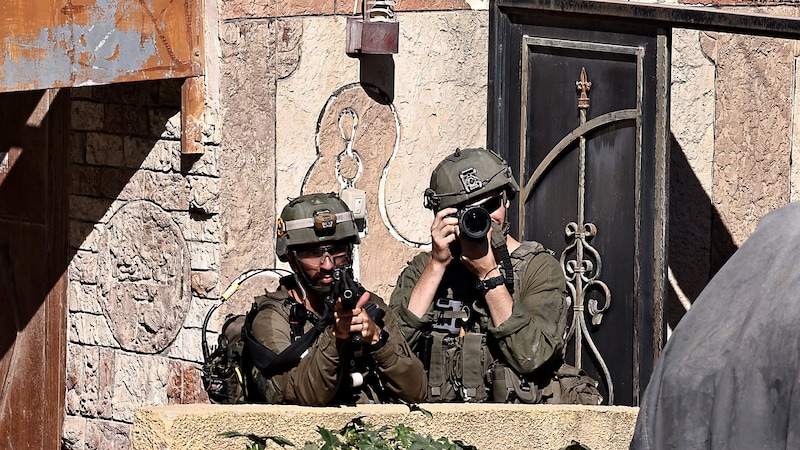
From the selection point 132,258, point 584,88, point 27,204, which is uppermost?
point 584,88

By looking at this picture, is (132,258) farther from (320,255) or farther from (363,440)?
(363,440)

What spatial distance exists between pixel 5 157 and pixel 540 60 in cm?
264

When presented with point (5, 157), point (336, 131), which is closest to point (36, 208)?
point (5, 157)

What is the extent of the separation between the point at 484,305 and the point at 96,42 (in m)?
1.94

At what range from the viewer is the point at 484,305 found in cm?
532

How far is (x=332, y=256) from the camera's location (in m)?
5.11

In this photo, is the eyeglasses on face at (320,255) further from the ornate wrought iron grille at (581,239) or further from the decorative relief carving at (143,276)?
the ornate wrought iron grille at (581,239)

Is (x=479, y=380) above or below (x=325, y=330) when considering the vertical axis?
below

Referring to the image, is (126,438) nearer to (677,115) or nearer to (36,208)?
(36,208)

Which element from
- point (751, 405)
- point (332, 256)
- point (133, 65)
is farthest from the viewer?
point (133, 65)

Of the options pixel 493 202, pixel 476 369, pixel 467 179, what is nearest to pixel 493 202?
pixel 493 202

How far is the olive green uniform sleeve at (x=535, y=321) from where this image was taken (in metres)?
5.18

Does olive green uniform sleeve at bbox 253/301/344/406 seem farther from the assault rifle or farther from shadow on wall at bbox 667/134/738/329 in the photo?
shadow on wall at bbox 667/134/738/329

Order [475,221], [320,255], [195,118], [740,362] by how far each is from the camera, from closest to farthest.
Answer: [740,362], [320,255], [475,221], [195,118]
